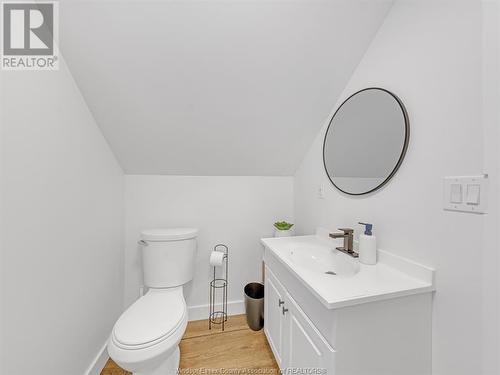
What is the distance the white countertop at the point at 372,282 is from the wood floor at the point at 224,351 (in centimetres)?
83

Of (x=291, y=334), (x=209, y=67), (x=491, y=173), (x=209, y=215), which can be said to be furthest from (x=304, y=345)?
(x=209, y=67)

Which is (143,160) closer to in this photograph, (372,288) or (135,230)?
(135,230)

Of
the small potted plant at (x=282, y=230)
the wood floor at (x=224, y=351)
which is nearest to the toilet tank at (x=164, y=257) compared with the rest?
the wood floor at (x=224, y=351)

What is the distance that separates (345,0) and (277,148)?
3.10 ft

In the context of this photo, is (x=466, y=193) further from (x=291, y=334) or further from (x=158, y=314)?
(x=158, y=314)

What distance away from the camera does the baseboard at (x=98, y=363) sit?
1.23 m

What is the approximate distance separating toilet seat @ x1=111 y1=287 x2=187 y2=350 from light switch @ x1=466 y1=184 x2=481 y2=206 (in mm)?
1433

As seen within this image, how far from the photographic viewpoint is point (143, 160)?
5.36ft

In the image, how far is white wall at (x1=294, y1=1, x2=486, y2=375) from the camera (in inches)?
28.7

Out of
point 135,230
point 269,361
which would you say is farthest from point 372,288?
point 135,230

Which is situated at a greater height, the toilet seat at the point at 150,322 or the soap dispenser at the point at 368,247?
the soap dispenser at the point at 368,247

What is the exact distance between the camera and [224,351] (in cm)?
148

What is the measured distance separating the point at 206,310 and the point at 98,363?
0.79 metres

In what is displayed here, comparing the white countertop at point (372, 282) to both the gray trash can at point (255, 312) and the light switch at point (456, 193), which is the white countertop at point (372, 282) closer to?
the light switch at point (456, 193)
